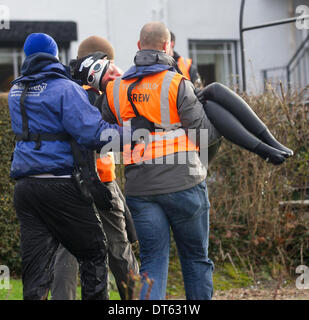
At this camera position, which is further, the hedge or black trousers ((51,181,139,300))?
the hedge

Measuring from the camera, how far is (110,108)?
167 inches

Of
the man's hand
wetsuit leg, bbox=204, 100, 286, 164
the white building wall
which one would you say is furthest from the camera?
the white building wall

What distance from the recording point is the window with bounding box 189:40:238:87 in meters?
12.8

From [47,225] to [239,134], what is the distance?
1.31 metres


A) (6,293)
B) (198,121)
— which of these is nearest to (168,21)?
(6,293)

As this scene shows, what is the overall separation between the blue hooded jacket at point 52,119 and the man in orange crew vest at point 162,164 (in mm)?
222

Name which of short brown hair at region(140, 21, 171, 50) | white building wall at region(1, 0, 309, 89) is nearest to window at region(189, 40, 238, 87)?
white building wall at region(1, 0, 309, 89)

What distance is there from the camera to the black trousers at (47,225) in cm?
406

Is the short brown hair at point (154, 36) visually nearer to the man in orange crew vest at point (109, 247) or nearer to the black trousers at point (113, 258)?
the man in orange crew vest at point (109, 247)

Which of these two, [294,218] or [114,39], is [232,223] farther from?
[114,39]

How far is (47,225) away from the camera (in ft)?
13.5

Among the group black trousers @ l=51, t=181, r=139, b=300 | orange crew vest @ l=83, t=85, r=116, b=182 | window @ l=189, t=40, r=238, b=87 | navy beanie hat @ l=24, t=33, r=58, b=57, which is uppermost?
window @ l=189, t=40, r=238, b=87

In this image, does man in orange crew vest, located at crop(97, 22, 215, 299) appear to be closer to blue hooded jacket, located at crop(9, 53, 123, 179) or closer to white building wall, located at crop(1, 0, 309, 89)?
blue hooded jacket, located at crop(9, 53, 123, 179)

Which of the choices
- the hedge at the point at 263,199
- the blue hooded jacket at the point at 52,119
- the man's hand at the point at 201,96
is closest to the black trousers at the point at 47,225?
the blue hooded jacket at the point at 52,119
